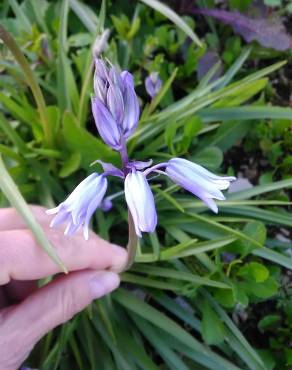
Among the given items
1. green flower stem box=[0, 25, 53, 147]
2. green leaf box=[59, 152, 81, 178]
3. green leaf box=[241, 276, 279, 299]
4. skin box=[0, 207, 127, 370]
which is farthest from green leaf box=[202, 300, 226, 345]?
green flower stem box=[0, 25, 53, 147]

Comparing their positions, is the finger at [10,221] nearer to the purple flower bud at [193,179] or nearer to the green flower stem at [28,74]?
the green flower stem at [28,74]

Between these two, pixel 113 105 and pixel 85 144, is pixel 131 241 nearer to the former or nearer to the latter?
pixel 113 105

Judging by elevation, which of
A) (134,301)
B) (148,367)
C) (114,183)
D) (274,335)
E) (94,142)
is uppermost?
(94,142)

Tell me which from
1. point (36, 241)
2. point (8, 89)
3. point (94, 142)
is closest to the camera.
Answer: point (36, 241)

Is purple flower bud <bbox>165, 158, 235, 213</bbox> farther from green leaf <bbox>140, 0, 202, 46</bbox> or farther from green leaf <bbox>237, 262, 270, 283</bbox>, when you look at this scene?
green leaf <bbox>140, 0, 202, 46</bbox>

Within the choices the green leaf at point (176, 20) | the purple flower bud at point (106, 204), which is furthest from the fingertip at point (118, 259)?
the green leaf at point (176, 20)

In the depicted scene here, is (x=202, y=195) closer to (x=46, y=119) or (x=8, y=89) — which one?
Answer: (x=46, y=119)

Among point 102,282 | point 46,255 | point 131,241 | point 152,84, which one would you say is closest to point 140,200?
point 131,241

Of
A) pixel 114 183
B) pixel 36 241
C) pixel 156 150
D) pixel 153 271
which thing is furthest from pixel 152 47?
pixel 36 241
